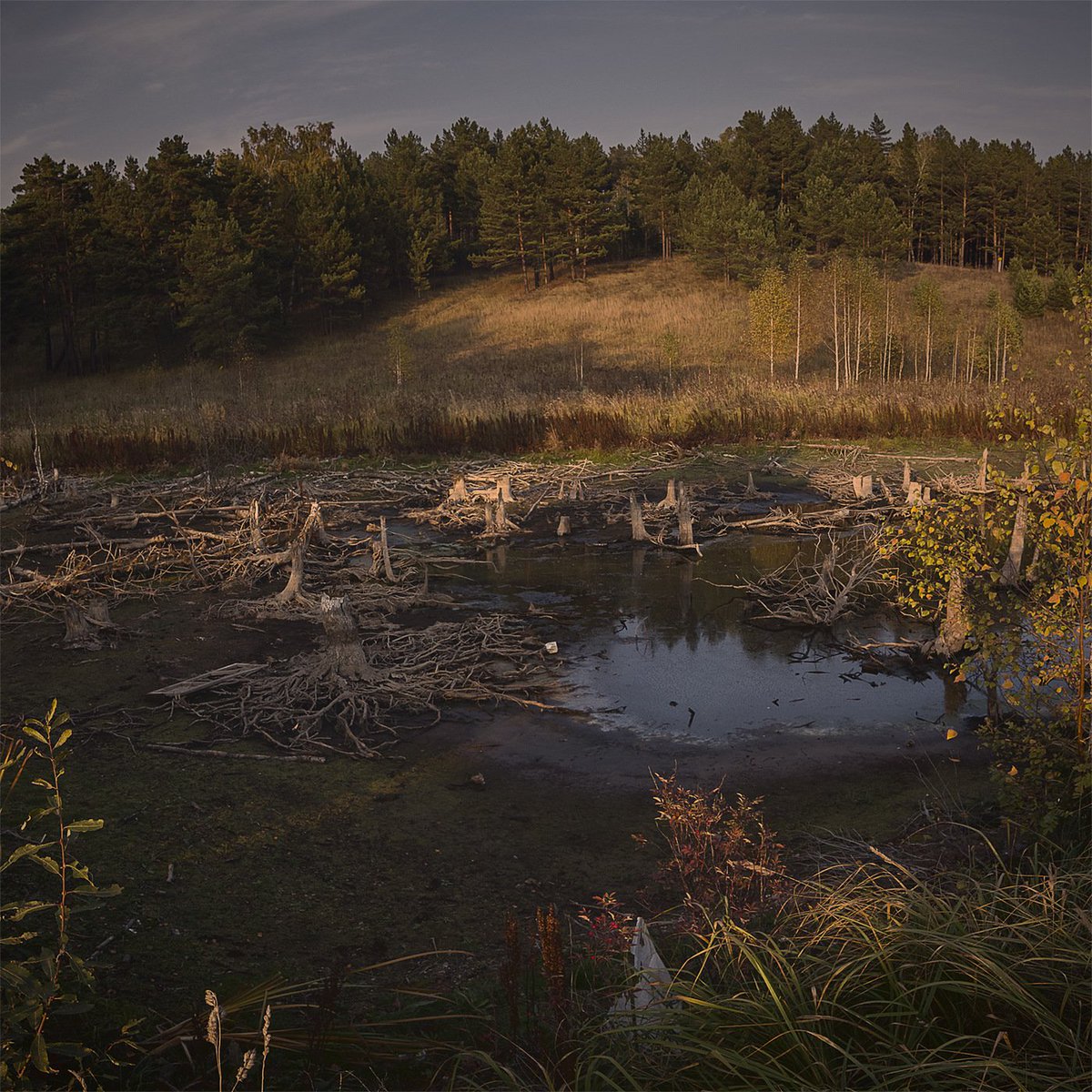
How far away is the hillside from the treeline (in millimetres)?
2606

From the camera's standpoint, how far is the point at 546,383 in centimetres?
4166

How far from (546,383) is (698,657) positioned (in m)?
32.7

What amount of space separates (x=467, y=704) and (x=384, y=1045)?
15.8 ft

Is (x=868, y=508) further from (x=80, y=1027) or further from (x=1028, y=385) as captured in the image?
(x=1028, y=385)

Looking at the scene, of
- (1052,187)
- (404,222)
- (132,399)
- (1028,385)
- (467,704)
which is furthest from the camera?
(1052,187)

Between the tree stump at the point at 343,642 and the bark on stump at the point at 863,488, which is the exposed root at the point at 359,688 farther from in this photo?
the bark on stump at the point at 863,488

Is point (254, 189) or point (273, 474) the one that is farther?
point (254, 189)

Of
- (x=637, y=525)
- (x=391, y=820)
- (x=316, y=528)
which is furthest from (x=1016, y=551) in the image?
(x=316, y=528)

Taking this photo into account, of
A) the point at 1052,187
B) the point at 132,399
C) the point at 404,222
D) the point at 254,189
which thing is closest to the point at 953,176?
the point at 1052,187

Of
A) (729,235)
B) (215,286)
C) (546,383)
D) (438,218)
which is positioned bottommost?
(546,383)

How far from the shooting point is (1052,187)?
234 ft

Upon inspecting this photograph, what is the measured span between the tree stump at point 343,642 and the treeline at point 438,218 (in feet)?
147

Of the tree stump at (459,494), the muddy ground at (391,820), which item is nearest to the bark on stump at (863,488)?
the tree stump at (459,494)

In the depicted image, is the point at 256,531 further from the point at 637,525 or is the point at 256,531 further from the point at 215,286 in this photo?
the point at 215,286
